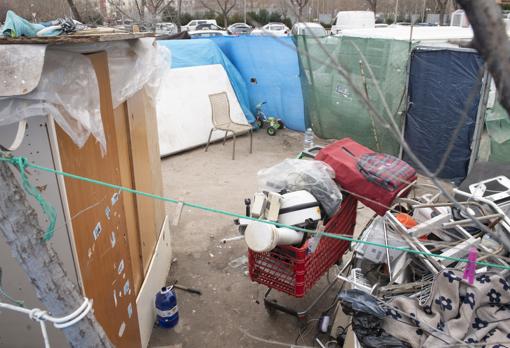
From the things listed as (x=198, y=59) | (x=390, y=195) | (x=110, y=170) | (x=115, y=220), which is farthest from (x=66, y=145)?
(x=198, y=59)

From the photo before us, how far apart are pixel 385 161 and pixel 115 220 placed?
76.0 inches

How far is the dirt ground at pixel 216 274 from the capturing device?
9.74ft

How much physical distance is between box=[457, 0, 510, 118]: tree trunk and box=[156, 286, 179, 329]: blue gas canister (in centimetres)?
270

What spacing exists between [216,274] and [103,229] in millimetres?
1692

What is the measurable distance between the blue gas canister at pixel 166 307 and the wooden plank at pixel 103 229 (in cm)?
32

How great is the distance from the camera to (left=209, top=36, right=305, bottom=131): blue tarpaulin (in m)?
7.19

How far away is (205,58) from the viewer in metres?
7.28

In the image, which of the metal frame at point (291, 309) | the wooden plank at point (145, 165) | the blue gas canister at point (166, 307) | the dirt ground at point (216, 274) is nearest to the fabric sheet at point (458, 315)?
the metal frame at point (291, 309)

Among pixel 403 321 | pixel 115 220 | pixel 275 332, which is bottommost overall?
pixel 275 332

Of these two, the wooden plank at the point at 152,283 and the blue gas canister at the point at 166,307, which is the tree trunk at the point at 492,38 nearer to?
the wooden plank at the point at 152,283

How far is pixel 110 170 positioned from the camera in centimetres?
224

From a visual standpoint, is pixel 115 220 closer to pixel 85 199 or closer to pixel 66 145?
pixel 85 199

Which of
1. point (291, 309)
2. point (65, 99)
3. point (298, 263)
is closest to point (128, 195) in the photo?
point (65, 99)

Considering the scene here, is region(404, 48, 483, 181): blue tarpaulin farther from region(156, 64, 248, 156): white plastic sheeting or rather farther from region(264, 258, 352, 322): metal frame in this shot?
region(156, 64, 248, 156): white plastic sheeting
